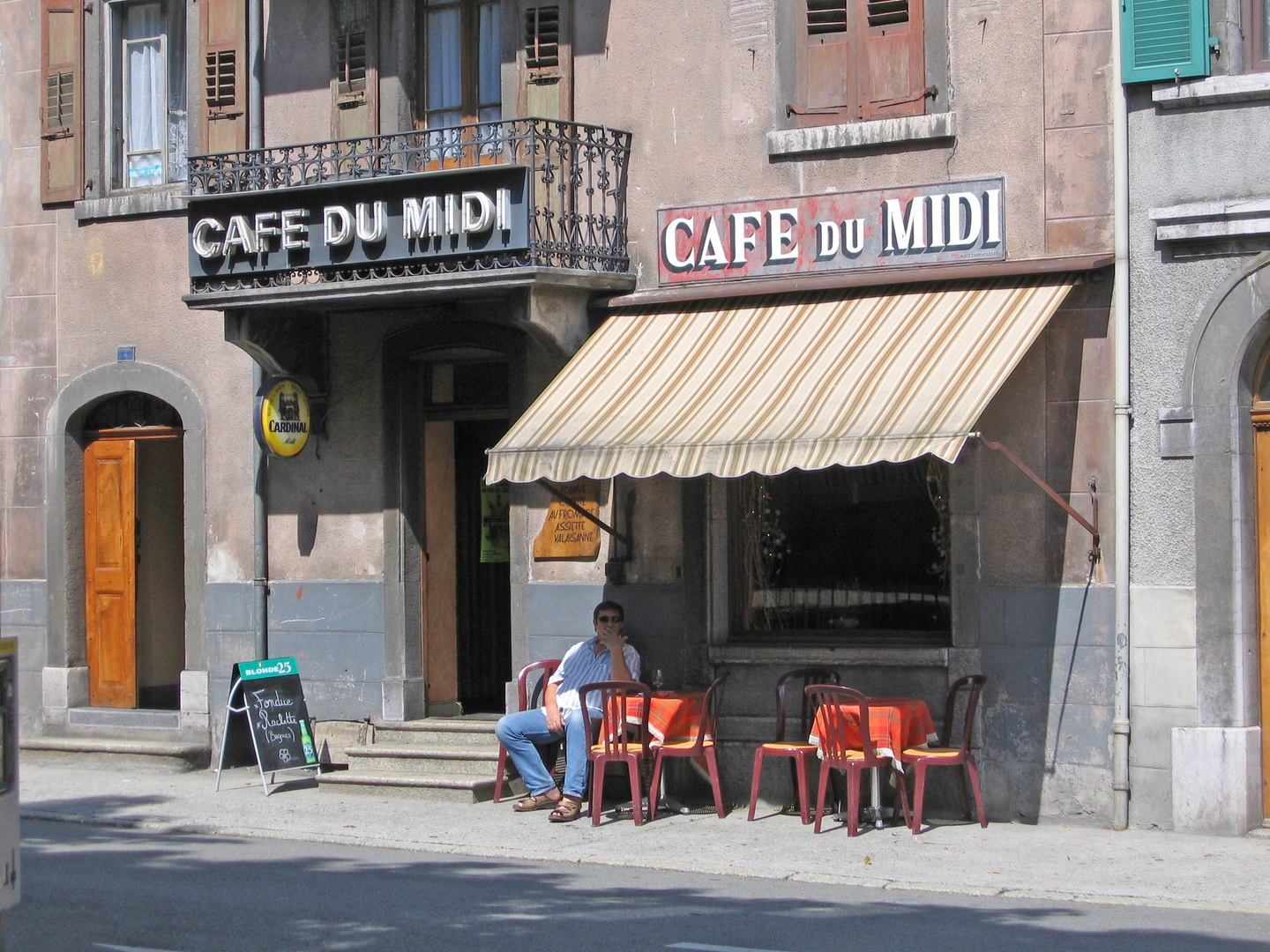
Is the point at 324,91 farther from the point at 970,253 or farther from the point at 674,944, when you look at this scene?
the point at 674,944

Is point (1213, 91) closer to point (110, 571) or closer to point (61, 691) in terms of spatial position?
point (110, 571)

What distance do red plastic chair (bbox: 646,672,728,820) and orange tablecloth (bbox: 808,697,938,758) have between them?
2.40 ft

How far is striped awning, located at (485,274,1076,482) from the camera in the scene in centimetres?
918

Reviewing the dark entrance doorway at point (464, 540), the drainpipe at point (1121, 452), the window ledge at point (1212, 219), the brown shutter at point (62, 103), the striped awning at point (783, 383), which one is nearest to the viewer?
the striped awning at point (783, 383)

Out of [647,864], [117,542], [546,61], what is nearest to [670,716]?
[647,864]

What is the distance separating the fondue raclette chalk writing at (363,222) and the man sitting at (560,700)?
2718 millimetres

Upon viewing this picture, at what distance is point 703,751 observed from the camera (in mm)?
10273

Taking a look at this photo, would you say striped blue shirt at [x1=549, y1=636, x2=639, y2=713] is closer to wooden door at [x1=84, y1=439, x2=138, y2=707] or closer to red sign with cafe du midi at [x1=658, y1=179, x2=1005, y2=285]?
red sign with cafe du midi at [x1=658, y1=179, x2=1005, y2=285]

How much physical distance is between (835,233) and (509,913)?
5.31 metres

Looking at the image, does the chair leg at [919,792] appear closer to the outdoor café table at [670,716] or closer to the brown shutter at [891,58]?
the outdoor café table at [670,716]

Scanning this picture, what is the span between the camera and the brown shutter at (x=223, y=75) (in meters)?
12.9

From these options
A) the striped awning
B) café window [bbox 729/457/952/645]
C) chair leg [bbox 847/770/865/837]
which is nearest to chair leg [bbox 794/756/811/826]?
chair leg [bbox 847/770/865/837]

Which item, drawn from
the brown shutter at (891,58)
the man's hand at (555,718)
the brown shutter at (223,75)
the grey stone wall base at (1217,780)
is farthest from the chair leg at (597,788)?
the brown shutter at (223,75)

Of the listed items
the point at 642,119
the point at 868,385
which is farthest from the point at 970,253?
the point at 642,119
